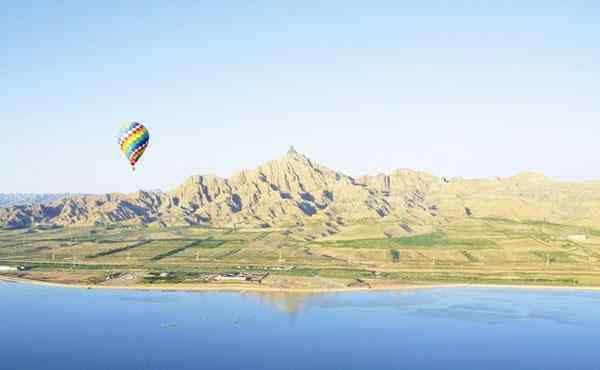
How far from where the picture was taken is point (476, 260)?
16412 centimetres

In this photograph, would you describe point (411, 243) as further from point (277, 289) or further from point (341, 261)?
point (277, 289)

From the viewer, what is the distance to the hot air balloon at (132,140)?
3760 inches

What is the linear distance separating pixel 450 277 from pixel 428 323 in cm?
4766

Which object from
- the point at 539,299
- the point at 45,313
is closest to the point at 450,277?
the point at 539,299

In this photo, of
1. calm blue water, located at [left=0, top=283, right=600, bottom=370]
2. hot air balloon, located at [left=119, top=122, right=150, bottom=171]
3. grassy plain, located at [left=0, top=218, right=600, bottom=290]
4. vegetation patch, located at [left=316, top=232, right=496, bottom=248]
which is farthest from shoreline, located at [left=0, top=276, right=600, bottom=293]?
vegetation patch, located at [left=316, top=232, right=496, bottom=248]

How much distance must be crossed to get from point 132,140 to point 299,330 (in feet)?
132

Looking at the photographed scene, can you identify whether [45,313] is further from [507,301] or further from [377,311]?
[507,301]

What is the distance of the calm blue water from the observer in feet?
237

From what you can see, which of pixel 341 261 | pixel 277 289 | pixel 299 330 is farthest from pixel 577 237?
pixel 299 330

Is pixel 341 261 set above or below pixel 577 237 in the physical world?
below

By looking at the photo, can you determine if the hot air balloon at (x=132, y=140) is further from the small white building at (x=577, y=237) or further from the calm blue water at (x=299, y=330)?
the small white building at (x=577, y=237)

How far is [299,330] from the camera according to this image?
86.1 m

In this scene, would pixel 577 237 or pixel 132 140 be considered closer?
pixel 132 140

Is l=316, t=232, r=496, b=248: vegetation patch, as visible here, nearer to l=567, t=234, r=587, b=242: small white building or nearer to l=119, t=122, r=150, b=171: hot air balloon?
l=567, t=234, r=587, b=242: small white building
